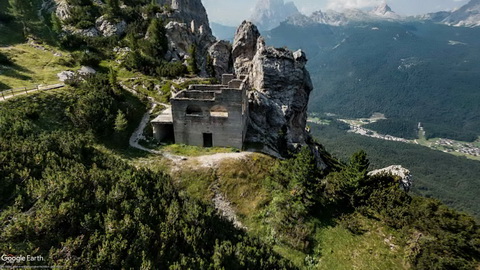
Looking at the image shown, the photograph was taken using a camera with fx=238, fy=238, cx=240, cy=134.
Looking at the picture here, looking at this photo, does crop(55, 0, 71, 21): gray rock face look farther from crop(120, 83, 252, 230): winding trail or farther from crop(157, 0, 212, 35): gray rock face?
crop(120, 83, 252, 230): winding trail

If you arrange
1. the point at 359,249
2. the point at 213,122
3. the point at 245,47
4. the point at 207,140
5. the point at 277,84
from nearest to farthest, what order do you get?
the point at 359,249
the point at 213,122
the point at 207,140
the point at 277,84
the point at 245,47

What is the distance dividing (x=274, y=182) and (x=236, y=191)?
18.1 feet

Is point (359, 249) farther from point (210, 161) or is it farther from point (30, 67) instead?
point (30, 67)

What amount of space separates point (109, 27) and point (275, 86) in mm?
63155

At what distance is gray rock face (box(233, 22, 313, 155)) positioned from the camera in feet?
178

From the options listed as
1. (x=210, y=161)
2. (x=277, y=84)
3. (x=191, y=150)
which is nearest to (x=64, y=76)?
(x=191, y=150)

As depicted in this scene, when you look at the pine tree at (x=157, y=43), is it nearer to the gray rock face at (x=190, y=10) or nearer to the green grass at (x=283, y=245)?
the green grass at (x=283, y=245)

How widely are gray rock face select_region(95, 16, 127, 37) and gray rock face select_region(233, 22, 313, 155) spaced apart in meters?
41.5

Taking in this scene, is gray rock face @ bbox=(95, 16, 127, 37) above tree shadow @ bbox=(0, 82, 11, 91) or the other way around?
above

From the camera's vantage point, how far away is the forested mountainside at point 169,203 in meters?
18.2

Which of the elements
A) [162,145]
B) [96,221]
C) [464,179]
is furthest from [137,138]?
[464,179]

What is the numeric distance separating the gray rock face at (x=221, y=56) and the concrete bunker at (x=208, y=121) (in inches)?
1692

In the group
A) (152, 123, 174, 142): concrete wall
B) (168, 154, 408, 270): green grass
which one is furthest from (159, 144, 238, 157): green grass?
(168, 154, 408, 270): green grass

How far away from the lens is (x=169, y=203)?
83.0 ft
